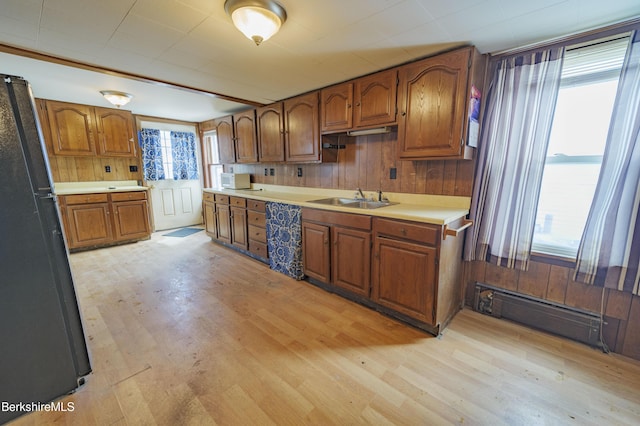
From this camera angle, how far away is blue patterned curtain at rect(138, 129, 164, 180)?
191 inches

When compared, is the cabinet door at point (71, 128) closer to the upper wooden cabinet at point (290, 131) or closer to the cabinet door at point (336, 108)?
the upper wooden cabinet at point (290, 131)

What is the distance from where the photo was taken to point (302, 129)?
126 inches

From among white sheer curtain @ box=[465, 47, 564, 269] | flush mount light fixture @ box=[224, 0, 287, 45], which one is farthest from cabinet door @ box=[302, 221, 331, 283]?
flush mount light fixture @ box=[224, 0, 287, 45]

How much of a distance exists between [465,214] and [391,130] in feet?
3.45

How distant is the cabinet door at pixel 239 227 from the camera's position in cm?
→ 370

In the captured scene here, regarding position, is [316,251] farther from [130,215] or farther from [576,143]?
[130,215]

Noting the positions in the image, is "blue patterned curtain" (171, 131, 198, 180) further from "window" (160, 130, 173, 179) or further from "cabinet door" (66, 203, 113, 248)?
"cabinet door" (66, 203, 113, 248)

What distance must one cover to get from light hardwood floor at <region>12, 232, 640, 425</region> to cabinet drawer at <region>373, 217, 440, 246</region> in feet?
2.52

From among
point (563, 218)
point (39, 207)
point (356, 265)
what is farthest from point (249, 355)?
point (563, 218)

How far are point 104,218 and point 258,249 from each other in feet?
8.88

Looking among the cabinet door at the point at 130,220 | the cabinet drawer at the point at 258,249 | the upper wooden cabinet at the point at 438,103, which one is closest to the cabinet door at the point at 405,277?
the upper wooden cabinet at the point at 438,103

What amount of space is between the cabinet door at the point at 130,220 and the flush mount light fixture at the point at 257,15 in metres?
4.01

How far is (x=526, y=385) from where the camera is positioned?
157 centimetres

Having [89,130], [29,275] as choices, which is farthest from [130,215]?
[29,275]
